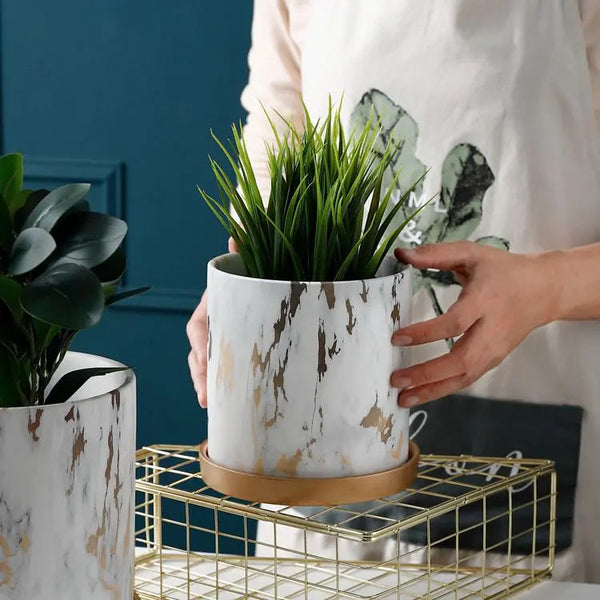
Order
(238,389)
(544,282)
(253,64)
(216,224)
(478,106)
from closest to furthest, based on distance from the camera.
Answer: (238,389) → (544,282) → (478,106) → (253,64) → (216,224)

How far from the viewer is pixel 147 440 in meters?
2.28

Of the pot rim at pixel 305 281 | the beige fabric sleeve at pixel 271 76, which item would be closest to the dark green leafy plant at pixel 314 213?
the pot rim at pixel 305 281

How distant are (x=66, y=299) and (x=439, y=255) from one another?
1.09ft

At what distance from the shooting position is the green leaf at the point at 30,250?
501mm

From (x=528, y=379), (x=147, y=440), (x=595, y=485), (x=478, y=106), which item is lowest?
(x=147, y=440)

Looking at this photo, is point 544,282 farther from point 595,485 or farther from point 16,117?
point 16,117

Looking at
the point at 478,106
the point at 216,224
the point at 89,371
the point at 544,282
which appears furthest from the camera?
the point at 216,224

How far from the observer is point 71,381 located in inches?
23.1

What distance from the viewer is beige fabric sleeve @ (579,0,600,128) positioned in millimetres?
985

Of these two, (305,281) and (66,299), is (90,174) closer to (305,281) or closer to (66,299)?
(305,281)

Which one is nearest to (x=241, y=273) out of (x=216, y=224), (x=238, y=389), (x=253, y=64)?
(x=238, y=389)

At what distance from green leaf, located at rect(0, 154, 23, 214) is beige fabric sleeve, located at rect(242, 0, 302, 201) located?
631 millimetres

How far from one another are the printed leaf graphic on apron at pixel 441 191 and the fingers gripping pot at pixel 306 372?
1.06 ft

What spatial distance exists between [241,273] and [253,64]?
1.87ft
